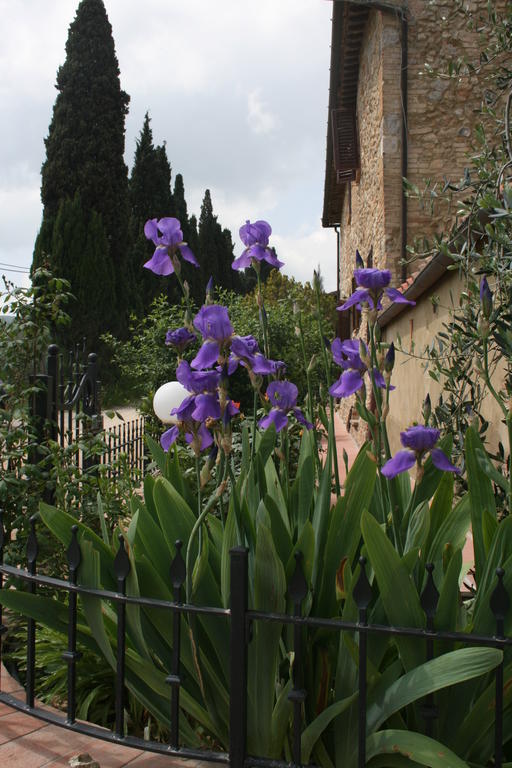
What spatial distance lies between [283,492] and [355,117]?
1049 cm

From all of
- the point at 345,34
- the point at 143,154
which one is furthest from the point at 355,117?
the point at 143,154

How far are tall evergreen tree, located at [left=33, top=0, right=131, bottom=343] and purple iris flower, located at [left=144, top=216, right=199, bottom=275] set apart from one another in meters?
16.4

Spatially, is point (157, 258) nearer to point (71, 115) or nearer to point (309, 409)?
point (309, 409)

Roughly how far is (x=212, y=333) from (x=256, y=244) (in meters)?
0.43

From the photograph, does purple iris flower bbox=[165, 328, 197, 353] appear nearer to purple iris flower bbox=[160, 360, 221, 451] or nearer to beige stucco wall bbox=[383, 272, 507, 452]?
purple iris flower bbox=[160, 360, 221, 451]

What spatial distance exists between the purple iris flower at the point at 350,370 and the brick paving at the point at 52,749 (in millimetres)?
1012

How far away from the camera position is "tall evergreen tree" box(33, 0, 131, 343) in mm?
17844

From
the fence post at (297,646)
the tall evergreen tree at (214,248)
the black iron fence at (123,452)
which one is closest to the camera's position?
the fence post at (297,646)

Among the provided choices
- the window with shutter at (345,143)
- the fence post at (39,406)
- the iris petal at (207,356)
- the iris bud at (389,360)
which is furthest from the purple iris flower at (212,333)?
the window with shutter at (345,143)

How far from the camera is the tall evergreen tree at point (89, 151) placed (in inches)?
703

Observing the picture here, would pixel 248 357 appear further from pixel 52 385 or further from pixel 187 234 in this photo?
pixel 187 234

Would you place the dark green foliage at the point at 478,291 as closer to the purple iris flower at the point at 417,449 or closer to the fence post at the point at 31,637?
the purple iris flower at the point at 417,449

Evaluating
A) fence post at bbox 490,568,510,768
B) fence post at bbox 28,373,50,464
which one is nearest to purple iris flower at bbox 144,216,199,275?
fence post at bbox 490,568,510,768

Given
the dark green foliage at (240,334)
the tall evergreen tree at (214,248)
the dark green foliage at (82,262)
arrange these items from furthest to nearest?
the tall evergreen tree at (214,248), the dark green foliage at (82,262), the dark green foliage at (240,334)
